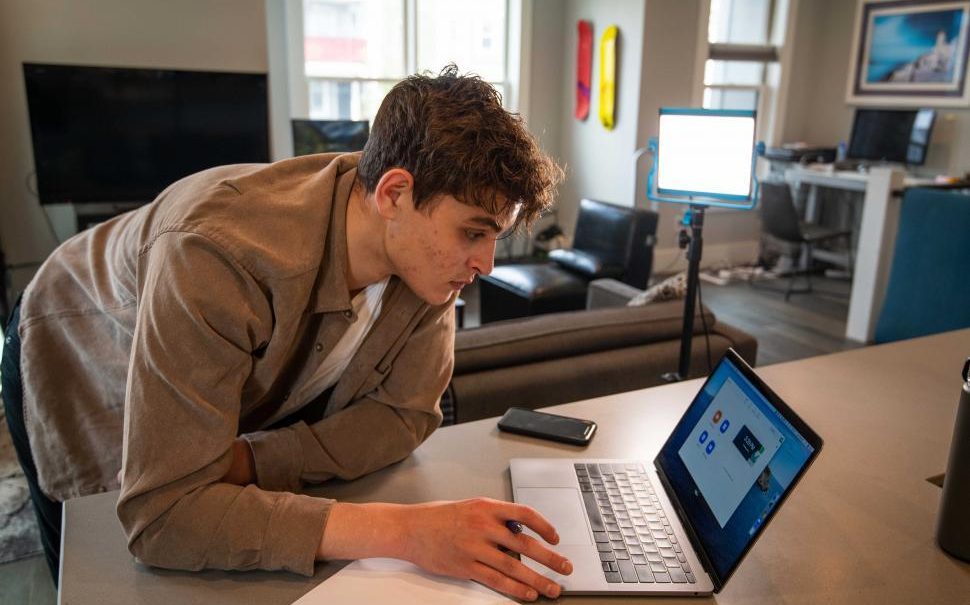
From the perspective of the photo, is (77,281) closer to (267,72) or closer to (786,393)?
(786,393)

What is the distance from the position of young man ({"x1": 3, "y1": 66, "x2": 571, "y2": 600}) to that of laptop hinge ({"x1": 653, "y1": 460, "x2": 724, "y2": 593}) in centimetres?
18

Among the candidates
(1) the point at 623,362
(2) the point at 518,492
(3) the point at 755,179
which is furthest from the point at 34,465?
(3) the point at 755,179

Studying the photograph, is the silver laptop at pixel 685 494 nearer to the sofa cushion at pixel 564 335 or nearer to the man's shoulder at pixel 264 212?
the man's shoulder at pixel 264 212

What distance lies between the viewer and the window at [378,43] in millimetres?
5125

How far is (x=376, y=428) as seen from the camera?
1.10 metres

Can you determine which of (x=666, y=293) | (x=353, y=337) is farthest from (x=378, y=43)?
(x=353, y=337)

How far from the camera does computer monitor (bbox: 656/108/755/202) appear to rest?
171 centimetres

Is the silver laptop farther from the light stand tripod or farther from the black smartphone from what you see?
the light stand tripod

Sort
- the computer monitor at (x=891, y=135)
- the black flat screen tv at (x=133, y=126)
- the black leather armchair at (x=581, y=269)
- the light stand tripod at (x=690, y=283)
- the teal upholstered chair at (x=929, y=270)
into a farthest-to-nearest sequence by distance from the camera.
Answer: the computer monitor at (x=891, y=135)
the black flat screen tv at (x=133, y=126)
the black leather armchair at (x=581, y=269)
the teal upholstered chair at (x=929, y=270)
the light stand tripod at (x=690, y=283)

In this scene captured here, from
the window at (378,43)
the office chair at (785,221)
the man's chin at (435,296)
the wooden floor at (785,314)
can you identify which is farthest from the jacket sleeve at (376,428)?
the office chair at (785,221)

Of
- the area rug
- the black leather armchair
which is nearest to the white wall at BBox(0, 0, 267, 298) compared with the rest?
the area rug

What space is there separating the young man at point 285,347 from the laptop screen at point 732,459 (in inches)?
8.0

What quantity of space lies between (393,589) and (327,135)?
424 centimetres

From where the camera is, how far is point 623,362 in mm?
1883
